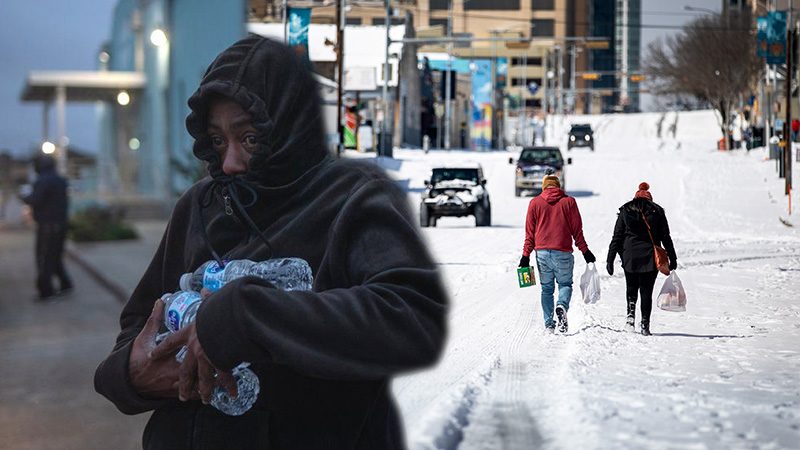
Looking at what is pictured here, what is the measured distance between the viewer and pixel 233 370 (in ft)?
6.91

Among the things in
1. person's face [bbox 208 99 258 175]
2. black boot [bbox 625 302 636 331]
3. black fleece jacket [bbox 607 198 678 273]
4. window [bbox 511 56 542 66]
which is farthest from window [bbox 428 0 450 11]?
person's face [bbox 208 99 258 175]

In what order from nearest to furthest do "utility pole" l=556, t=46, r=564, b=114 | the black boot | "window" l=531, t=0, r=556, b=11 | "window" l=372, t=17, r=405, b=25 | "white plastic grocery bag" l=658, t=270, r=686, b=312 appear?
"white plastic grocery bag" l=658, t=270, r=686, b=312
the black boot
"utility pole" l=556, t=46, r=564, b=114
"window" l=531, t=0, r=556, b=11
"window" l=372, t=17, r=405, b=25

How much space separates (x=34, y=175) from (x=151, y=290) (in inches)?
22.7

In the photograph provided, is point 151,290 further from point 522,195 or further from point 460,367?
point 522,195

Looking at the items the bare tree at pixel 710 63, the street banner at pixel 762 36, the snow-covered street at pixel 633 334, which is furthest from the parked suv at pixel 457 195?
the street banner at pixel 762 36

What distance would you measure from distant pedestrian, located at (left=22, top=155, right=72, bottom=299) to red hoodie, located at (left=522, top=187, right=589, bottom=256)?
3742 millimetres

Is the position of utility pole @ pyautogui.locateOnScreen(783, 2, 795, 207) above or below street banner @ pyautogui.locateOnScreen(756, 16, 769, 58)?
below

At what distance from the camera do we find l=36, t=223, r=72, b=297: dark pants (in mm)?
1999

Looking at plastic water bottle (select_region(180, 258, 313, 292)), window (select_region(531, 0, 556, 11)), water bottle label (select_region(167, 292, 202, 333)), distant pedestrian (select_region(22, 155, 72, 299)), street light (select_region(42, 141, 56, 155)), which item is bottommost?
water bottle label (select_region(167, 292, 202, 333))

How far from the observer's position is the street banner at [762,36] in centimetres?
648

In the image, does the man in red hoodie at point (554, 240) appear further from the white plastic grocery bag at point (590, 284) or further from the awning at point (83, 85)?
the awning at point (83, 85)

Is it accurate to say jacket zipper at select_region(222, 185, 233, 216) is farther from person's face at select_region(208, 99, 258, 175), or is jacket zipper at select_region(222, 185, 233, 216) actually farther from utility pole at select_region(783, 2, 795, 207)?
utility pole at select_region(783, 2, 795, 207)

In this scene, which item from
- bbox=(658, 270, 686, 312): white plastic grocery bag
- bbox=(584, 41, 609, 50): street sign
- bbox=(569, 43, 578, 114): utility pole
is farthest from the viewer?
bbox=(569, 43, 578, 114): utility pole

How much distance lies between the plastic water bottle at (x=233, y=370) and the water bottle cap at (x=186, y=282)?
1.6 inches
